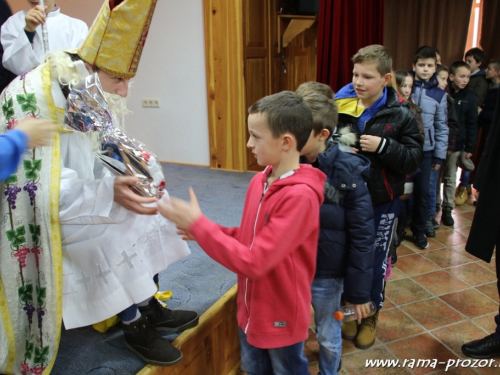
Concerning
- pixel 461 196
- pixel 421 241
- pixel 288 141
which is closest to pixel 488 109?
pixel 461 196

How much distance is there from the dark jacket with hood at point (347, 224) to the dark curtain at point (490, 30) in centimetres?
378

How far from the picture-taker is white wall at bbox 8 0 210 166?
3.78m

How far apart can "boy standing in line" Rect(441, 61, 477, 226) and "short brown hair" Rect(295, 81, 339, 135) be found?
2.44m

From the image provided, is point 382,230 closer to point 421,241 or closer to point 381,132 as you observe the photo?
point 381,132

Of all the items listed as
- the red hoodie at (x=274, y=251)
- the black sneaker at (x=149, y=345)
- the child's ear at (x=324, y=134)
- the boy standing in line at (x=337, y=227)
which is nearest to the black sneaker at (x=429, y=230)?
the boy standing in line at (x=337, y=227)

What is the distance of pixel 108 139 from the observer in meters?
1.20

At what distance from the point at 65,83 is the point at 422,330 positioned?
189 centimetres

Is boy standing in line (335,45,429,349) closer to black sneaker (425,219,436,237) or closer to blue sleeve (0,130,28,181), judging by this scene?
blue sleeve (0,130,28,181)

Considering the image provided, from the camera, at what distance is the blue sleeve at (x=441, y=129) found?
9.46ft

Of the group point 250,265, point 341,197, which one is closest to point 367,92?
point 341,197

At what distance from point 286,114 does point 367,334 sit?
1.27 m

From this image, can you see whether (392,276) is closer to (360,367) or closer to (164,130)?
(360,367)

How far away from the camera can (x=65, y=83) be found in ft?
4.32

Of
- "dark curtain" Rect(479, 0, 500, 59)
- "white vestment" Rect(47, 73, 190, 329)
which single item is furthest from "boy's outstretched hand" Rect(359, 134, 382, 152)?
"dark curtain" Rect(479, 0, 500, 59)
